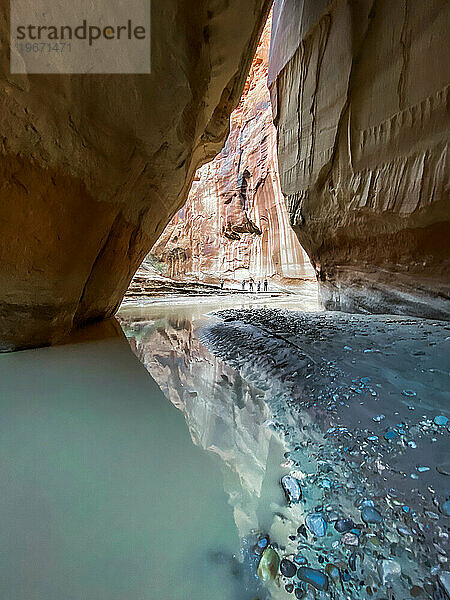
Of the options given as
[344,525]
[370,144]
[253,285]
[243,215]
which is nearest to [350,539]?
[344,525]

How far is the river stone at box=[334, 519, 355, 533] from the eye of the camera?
845 mm

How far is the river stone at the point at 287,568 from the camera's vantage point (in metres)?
0.73

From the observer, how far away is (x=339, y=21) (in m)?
4.20

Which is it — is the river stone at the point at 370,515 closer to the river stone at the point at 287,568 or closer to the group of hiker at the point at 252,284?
the river stone at the point at 287,568

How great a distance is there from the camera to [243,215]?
20.7m

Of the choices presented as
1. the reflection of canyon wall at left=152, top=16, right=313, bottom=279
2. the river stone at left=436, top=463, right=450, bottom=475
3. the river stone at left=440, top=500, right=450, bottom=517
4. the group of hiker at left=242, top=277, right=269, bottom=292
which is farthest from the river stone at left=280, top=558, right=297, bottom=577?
the group of hiker at left=242, top=277, right=269, bottom=292

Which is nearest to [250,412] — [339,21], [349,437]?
[349,437]

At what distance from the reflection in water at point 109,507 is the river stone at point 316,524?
24 centimetres

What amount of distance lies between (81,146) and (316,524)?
3189 millimetres

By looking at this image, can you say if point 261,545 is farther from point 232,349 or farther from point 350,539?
point 232,349
